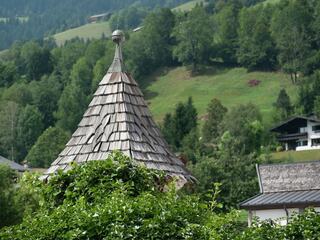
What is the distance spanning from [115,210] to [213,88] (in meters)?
149

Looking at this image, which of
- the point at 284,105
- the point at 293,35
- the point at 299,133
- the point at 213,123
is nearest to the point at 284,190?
the point at 299,133

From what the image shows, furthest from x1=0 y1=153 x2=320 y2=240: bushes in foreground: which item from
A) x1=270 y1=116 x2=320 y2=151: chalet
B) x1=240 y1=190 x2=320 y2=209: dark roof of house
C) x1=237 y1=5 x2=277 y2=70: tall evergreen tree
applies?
x1=237 y1=5 x2=277 y2=70: tall evergreen tree

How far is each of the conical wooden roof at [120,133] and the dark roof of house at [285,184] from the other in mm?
30329

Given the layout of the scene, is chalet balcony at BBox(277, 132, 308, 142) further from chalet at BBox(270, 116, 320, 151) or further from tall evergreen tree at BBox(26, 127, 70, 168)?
tall evergreen tree at BBox(26, 127, 70, 168)

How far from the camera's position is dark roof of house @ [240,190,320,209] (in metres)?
40.9

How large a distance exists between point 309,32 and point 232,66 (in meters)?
14.4

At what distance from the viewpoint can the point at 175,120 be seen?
125m

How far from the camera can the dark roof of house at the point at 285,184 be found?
42.8 metres

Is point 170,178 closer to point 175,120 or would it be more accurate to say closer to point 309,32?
A: point 175,120

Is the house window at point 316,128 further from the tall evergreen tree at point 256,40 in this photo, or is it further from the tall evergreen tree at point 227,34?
the tall evergreen tree at point 227,34

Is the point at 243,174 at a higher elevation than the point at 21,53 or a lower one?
lower

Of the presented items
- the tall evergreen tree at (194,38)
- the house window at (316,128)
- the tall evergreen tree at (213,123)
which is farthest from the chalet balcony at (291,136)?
the tall evergreen tree at (194,38)

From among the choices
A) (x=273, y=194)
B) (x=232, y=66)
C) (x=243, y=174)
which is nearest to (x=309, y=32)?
(x=232, y=66)

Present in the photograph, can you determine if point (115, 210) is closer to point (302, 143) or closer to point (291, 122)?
point (291, 122)
